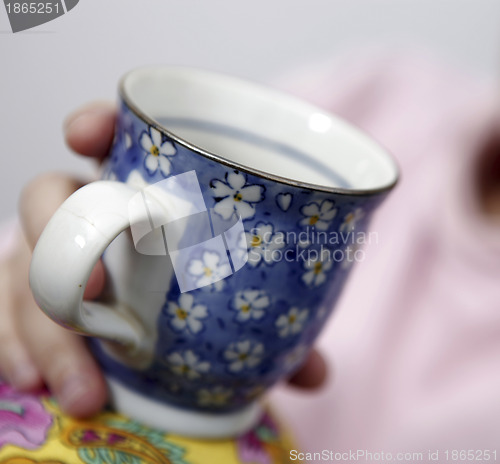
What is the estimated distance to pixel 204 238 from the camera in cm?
24

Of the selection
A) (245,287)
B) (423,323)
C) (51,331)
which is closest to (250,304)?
(245,287)

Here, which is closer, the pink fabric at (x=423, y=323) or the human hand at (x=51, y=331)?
the human hand at (x=51, y=331)

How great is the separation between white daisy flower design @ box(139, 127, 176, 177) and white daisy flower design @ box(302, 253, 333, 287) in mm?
75

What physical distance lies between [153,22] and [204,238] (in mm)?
138

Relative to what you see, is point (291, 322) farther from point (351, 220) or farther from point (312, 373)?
point (312, 373)

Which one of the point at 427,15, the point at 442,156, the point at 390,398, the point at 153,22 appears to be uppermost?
the point at 153,22

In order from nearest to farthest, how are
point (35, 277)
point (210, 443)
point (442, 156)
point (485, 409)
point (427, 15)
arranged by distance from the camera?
point (35, 277) → point (210, 443) → point (485, 409) → point (442, 156) → point (427, 15)

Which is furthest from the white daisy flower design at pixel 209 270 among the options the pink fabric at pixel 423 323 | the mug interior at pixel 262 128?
the pink fabric at pixel 423 323

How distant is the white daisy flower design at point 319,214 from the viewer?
0.80ft

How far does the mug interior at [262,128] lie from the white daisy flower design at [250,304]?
101 millimetres

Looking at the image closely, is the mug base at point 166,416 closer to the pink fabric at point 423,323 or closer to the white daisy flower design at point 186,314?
the white daisy flower design at point 186,314

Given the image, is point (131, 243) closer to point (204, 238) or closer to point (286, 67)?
point (204, 238)

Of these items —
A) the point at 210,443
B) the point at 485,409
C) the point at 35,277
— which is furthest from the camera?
the point at 485,409

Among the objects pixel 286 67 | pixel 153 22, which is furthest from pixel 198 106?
pixel 286 67
